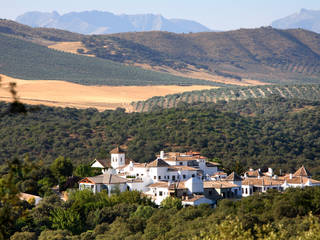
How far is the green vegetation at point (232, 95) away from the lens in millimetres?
141887

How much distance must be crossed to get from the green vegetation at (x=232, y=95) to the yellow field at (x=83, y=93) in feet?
20.3

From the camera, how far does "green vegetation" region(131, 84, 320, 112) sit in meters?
142

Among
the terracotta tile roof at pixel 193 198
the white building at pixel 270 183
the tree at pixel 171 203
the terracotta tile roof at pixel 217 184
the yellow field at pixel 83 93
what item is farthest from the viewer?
the yellow field at pixel 83 93

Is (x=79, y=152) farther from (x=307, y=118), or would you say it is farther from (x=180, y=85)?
(x=180, y=85)

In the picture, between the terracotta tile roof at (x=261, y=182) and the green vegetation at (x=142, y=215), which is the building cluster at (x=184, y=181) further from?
the green vegetation at (x=142, y=215)

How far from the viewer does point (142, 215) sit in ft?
165

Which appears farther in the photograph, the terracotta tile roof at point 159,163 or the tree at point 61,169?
the tree at point 61,169

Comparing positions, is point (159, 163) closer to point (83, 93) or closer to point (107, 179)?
point (107, 179)

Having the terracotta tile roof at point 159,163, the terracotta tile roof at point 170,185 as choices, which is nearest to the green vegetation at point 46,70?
the terracotta tile roof at point 159,163

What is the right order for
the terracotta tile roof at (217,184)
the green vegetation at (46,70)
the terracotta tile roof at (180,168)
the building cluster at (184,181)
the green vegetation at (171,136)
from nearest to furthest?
the building cluster at (184,181) < the terracotta tile roof at (217,184) < the terracotta tile roof at (180,168) < the green vegetation at (171,136) < the green vegetation at (46,70)

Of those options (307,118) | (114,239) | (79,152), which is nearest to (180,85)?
(307,118)

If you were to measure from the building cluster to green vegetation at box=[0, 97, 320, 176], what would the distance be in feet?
36.5

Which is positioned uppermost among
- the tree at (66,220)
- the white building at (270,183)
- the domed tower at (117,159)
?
the domed tower at (117,159)

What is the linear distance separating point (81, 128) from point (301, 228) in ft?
202
